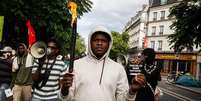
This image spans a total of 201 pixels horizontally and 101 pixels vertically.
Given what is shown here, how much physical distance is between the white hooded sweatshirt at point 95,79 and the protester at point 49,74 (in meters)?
2.56

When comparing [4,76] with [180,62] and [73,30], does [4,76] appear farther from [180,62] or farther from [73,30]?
[180,62]

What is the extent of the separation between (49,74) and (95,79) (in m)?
2.79

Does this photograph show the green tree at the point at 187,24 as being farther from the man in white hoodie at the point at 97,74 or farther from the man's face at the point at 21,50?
the man in white hoodie at the point at 97,74

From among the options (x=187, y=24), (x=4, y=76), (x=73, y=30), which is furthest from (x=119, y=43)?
(x=73, y=30)

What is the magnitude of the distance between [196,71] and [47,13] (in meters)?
44.9

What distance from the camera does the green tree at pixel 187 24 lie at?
2298 cm

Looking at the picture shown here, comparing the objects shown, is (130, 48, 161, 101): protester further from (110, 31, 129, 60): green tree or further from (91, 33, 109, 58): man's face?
(110, 31, 129, 60): green tree

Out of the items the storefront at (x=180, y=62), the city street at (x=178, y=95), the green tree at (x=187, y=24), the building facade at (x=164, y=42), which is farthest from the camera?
the building facade at (x=164, y=42)

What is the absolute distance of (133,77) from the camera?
3916 mm

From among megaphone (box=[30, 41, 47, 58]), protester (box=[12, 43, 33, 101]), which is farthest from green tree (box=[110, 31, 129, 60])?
megaphone (box=[30, 41, 47, 58])

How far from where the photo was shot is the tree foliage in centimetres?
1850

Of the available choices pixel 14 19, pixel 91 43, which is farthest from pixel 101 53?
pixel 14 19

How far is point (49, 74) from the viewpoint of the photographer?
273 inches

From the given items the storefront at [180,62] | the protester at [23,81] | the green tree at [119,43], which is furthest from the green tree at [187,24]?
the green tree at [119,43]
